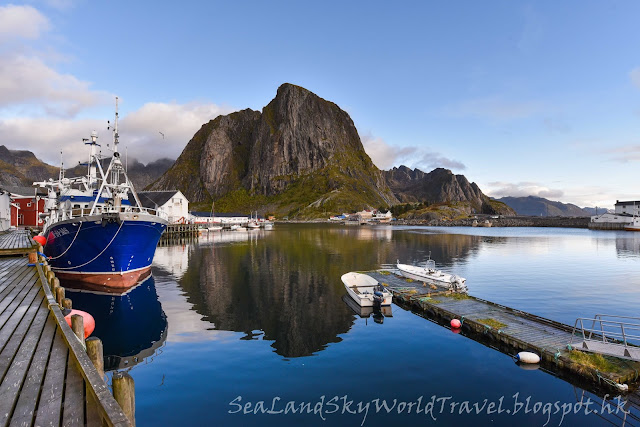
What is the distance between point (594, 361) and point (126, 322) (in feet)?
104

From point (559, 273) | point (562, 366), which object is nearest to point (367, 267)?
point (559, 273)

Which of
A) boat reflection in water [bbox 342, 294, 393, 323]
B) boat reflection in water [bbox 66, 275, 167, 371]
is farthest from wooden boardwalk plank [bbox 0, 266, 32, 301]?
boat reflection in water [bbox 342, 294, 393, 323]

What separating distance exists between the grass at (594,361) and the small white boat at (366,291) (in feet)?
48.8

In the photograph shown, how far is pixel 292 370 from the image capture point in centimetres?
1970

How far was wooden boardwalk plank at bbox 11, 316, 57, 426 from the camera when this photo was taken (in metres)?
6.59

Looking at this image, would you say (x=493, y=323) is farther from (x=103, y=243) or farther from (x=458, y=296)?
(x=103, y=243)

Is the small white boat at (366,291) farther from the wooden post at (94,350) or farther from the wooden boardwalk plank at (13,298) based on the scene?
the wooden post at (94,350)

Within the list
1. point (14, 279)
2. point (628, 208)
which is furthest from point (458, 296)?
point (628, 208)

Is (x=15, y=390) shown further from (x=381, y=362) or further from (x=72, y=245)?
(x=72, y=245)

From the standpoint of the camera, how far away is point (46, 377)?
824 centimetres

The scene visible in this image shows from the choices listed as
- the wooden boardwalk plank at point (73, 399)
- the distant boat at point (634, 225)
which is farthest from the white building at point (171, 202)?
the distant boat at point (634, 225)

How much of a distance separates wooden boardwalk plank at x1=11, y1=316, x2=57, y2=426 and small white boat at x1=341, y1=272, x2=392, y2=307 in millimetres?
24907

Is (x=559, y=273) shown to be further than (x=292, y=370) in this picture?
Yes

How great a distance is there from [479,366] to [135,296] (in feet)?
107
